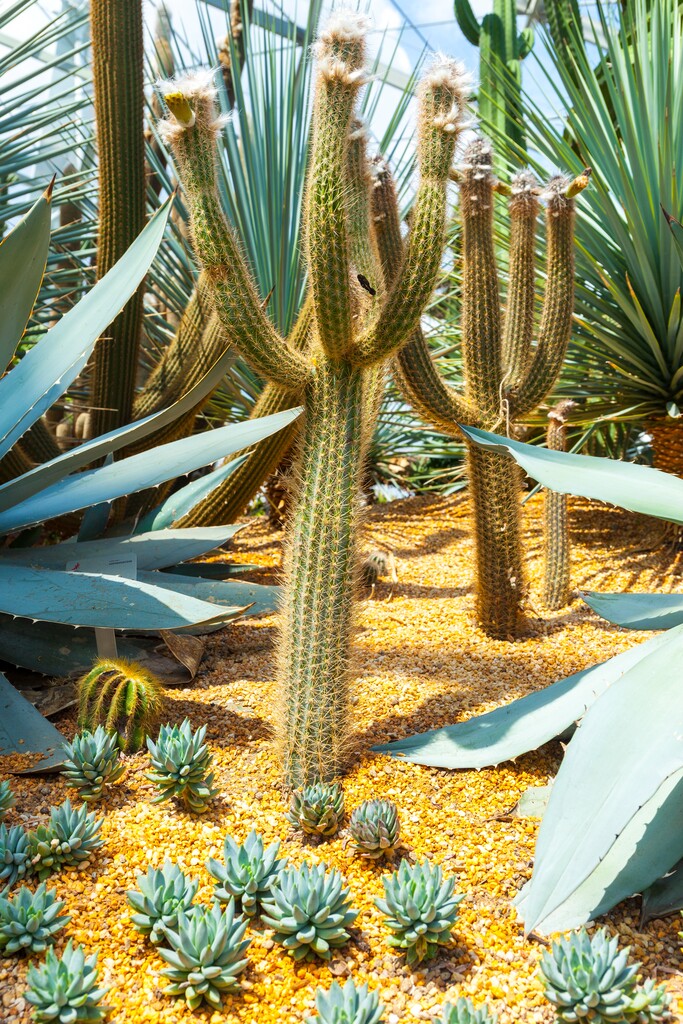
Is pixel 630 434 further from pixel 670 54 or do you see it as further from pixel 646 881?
pixel 646 881

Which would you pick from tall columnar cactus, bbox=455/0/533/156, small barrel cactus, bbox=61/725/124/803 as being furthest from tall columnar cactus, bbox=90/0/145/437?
tall columnar cactus, bbox=455/0/533/156

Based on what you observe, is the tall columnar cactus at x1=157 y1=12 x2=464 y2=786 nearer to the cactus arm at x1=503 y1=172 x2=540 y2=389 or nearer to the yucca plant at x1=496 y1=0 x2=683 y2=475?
the cactus arm at x1=503 y1=172 x2=540 y2=389

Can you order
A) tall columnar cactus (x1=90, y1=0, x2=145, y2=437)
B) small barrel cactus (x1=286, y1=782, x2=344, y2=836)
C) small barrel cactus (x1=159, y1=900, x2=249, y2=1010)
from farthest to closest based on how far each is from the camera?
tall columnar cactus (x1=90, y1=0, x2=145, y2=437)
small barrel cactus (x1=286, y1=782, x2=344, y2=836)
small barrel cactus (x1=159, y1=900, x2=249, y2=1010)

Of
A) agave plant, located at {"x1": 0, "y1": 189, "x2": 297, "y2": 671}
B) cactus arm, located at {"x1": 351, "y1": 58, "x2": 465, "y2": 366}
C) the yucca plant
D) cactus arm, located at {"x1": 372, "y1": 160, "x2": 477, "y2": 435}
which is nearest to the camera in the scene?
cactus arm, located at {"x1": 351, "y1": 58, "x2": 465, "y2": 366}

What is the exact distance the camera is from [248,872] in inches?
60.2

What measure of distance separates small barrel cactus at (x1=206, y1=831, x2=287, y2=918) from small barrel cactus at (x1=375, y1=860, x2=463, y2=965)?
0.22m

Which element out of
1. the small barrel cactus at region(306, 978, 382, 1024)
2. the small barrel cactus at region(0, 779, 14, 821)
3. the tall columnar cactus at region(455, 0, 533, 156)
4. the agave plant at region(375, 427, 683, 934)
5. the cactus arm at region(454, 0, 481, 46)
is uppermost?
→ the cactus arm at region(454, 0, 481, 46)

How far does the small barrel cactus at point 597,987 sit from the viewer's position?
4.09ft

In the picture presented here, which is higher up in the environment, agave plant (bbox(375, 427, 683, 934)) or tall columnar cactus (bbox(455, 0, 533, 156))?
tall columnar cactus (bbox(455, 0, 533, 156))

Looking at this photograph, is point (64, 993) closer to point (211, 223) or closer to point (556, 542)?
point (211, 223)

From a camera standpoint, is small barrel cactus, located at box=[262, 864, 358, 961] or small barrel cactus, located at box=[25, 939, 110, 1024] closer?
small barrel cactus, located at box=[25, 939, 110, 1024]

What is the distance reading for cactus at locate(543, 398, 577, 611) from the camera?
302 centimetres

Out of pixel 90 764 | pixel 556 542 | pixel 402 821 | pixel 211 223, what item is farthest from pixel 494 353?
pixel 90 764

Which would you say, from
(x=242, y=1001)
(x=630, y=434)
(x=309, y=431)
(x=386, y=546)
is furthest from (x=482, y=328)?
(x=630, y=434)
